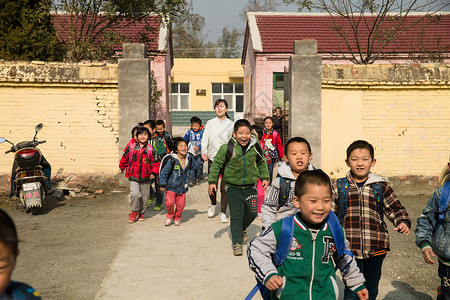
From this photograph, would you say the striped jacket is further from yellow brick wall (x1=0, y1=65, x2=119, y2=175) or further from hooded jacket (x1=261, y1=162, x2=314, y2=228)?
yellow brick wall (x1=0, y1=65, x2=119, y2=175)

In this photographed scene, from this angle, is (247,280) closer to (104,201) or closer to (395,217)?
(395,217)

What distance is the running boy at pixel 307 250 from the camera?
294 cm

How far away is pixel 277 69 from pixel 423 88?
12048 mm

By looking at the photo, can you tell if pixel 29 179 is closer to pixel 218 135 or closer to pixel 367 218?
pixel 218 135

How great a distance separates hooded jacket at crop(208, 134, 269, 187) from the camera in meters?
6.41

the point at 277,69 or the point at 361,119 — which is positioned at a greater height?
the point at 277,69

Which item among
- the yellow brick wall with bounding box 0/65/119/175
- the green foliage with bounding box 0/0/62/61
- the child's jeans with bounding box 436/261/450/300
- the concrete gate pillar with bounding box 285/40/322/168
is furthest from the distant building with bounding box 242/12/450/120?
the child's jeans with bounding box 436/261/450/300

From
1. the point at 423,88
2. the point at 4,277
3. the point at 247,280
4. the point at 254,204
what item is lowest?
the point at 247,280

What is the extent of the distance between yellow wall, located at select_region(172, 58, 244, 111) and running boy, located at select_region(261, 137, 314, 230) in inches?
1154

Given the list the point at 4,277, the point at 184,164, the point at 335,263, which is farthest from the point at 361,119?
the point at 4,277

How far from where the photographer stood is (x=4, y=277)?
1.66 metres

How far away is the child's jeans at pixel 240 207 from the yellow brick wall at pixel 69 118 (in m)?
5.17

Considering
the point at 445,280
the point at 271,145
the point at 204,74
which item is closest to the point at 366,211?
the point at 445,280

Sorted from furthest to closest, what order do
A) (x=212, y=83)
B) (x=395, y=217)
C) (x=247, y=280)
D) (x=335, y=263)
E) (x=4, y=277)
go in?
(x=212, y=83), (x=247, y=280), (x=395, y=217), (x=335, y=263), (x=4, y=277)
